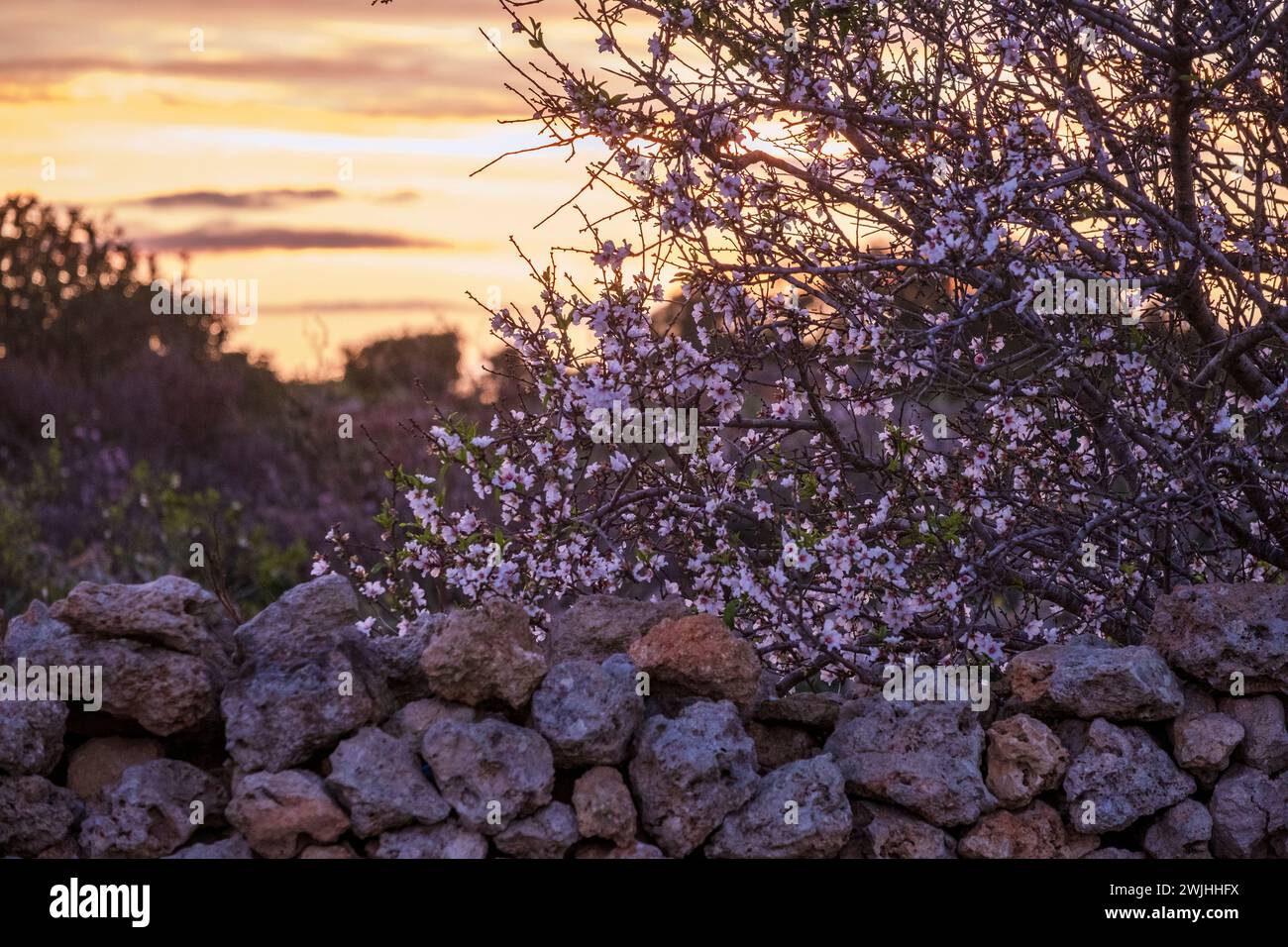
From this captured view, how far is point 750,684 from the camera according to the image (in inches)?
179

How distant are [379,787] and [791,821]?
122 centimetres

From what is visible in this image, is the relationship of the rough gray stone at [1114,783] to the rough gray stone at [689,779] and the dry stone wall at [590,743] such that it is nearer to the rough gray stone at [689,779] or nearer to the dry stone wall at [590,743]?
the dry stone wall at [590,743]

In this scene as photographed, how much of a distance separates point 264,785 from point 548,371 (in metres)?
1.71

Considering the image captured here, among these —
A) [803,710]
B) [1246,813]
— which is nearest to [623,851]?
[803,710]

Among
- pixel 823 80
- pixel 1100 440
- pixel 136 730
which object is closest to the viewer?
pixel 136 730

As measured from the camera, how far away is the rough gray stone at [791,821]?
4312mm

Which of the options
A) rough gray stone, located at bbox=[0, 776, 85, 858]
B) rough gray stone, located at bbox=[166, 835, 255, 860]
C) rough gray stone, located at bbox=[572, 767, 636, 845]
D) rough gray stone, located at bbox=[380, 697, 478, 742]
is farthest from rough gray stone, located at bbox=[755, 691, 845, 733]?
rough gray stone, located at bbox=[0, 776, 85, 858]

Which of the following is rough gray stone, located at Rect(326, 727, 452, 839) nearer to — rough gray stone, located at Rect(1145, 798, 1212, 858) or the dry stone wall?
the dry stone wall

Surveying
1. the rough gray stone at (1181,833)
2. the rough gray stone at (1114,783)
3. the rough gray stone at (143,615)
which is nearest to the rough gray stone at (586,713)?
the rough gray stone at (143,615)

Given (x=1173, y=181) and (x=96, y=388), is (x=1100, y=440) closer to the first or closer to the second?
(x=1173, y=181)

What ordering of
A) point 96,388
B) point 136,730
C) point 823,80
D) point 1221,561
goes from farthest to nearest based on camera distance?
point 96,388, point 1221,561, point 823,80, point 136,730

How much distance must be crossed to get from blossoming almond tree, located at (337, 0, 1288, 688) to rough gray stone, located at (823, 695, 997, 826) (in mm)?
339

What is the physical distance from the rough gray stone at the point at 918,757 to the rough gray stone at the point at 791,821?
176 mm
